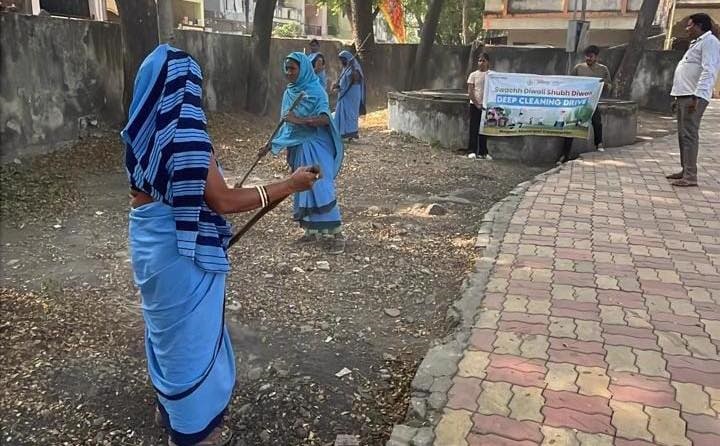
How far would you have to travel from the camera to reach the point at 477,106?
360 inches

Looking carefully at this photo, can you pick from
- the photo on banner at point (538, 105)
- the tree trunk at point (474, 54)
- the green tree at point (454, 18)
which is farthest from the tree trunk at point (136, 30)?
the green tree at point (454, 18)

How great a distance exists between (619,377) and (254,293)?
2.26 metres

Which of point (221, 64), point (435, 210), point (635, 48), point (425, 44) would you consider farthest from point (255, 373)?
point (425, 44)

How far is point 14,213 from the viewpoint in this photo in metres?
5.68

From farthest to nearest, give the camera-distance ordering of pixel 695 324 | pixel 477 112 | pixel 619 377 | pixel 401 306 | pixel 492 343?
pixel 477 112, pixel 401 306, pixel 695 324, pixel 492 343, pixel 619 377

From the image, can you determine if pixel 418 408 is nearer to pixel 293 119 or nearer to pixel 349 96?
pixel 293 119

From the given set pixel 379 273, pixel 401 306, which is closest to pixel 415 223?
pixel 379 273

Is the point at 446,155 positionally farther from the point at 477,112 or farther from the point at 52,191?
the point at 52,191

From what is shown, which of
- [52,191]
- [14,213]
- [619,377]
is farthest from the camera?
[52,191]

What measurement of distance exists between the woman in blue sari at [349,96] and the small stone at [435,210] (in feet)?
14.3

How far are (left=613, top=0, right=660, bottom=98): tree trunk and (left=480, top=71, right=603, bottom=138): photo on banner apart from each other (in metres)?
5.32

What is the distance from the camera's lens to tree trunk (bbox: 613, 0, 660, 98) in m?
12.8

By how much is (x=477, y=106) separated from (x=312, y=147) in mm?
4876

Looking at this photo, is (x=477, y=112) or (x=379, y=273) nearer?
(x=379, y=273)
